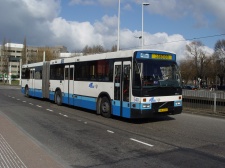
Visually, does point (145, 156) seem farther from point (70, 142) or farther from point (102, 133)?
point (102, 133)

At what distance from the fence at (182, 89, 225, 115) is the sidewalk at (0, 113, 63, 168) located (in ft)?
38.3

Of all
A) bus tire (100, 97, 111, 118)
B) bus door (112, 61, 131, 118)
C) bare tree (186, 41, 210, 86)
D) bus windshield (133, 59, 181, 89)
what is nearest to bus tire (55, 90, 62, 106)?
bus tire (100, 97, 111, 118)

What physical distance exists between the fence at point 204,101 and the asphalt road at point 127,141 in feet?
18.3

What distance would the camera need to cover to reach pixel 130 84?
493 inches

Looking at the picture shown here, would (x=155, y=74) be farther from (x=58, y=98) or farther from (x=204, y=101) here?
(x=58, y=98)

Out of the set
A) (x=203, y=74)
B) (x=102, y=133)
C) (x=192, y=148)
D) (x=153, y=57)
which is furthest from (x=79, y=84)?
(x=203, y=74)

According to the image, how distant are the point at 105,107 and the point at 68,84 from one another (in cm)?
473

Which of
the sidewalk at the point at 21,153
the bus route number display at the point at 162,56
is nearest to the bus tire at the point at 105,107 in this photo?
the bus route number display at the point at 162,56

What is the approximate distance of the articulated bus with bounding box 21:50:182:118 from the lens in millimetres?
12375

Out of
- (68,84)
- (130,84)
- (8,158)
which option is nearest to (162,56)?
(130,84)

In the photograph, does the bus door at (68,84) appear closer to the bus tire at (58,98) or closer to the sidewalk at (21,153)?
the bus tire at (58,98)

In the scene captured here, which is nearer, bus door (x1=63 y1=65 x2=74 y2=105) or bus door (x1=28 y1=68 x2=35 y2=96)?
bus door (x1=63 y1=65 x2=74 y2=105)

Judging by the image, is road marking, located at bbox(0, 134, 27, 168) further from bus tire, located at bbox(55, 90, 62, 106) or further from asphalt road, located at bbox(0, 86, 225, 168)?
bus tire, located at bbox(55, 90, 62, 106)

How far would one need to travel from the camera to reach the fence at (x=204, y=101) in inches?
722
